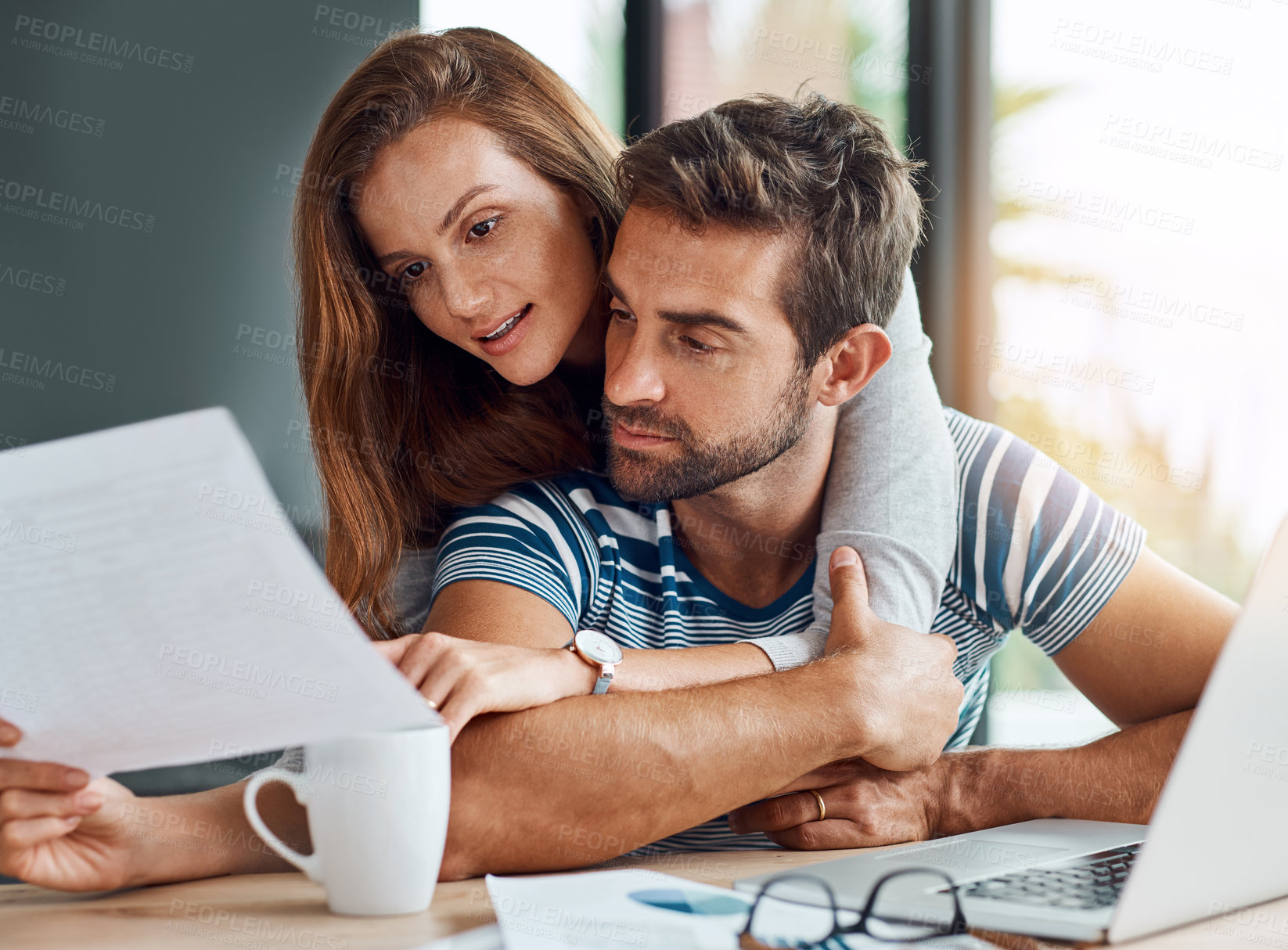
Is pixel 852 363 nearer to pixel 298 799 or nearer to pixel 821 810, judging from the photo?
pixel 821 810

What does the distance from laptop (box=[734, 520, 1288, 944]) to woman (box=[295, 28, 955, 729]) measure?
25.9 inches

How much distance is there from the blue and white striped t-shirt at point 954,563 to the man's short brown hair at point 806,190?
277 millimetres

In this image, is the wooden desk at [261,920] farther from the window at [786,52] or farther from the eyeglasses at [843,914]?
the window at [786,52]

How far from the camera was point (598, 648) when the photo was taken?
3.16ft

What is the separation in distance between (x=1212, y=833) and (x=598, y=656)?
530mm

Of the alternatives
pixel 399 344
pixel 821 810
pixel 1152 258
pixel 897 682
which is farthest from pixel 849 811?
pixel 1152 258

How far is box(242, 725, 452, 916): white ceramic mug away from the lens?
2.06 feet

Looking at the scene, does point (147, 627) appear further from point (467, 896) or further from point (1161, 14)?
point (1161, 14)

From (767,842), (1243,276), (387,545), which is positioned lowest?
(767,842)

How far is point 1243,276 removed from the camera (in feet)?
6.23

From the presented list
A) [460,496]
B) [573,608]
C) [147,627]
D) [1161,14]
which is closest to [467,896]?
[147,627]

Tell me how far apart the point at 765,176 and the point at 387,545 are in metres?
0.70

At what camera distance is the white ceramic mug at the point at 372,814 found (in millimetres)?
627

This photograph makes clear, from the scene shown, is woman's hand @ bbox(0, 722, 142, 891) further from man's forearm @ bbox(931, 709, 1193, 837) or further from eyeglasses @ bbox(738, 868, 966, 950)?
man's forearm @ bbox(931, 709, 1193, 837)
